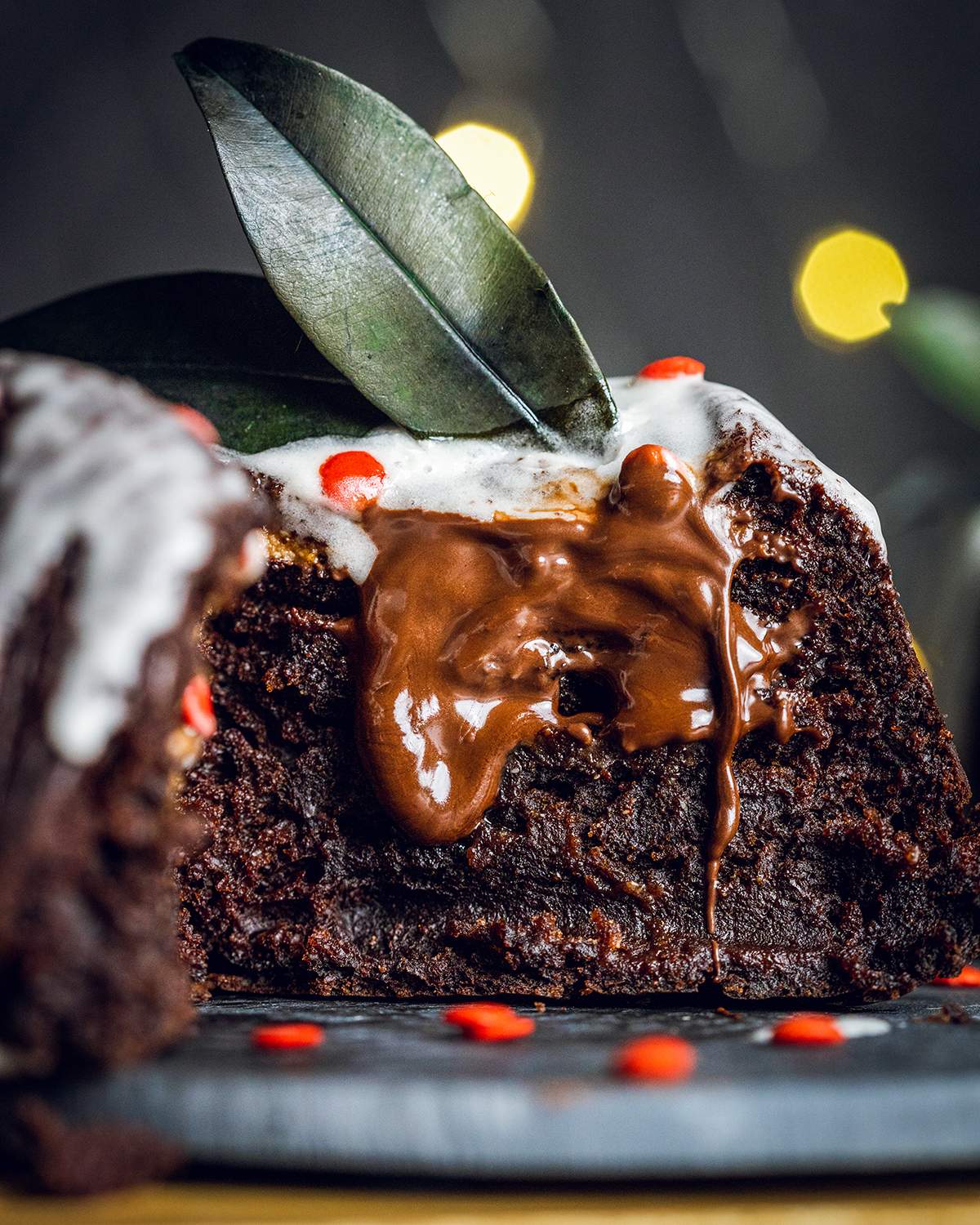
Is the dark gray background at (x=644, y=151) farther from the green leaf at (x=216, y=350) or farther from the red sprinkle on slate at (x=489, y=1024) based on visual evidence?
the red sprinkle on slate at (x=489, y=1024)

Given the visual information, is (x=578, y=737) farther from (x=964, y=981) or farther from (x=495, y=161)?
(x=495, y=161)

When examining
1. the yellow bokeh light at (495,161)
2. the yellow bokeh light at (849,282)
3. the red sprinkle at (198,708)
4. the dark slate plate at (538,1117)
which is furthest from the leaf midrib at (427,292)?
the yellow bokeh light at (849,282)

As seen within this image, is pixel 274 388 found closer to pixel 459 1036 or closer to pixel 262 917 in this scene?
pixel 262 917

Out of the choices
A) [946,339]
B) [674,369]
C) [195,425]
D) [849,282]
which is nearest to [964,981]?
[674,369]

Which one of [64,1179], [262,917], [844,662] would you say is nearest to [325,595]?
[262,917]

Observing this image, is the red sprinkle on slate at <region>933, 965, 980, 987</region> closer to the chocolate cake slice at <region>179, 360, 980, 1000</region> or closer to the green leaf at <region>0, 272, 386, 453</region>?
the chocolate cake slice at <region>179, 360, 980, 1000</region>
